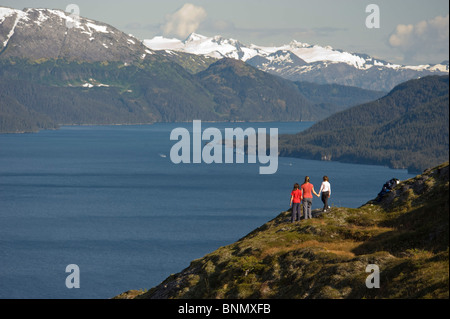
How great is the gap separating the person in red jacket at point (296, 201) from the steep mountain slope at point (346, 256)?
3.24 feet

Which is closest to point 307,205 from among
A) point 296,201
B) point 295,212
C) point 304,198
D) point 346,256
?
point 304,198

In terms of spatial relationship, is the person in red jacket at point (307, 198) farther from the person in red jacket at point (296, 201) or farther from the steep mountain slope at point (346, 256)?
the steep mountain slope at point (346, 256)

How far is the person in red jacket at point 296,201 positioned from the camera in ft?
152

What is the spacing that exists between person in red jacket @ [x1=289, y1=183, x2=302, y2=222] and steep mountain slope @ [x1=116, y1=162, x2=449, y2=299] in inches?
38.9

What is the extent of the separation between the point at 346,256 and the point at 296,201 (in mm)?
10046

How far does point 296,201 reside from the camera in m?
47.0
